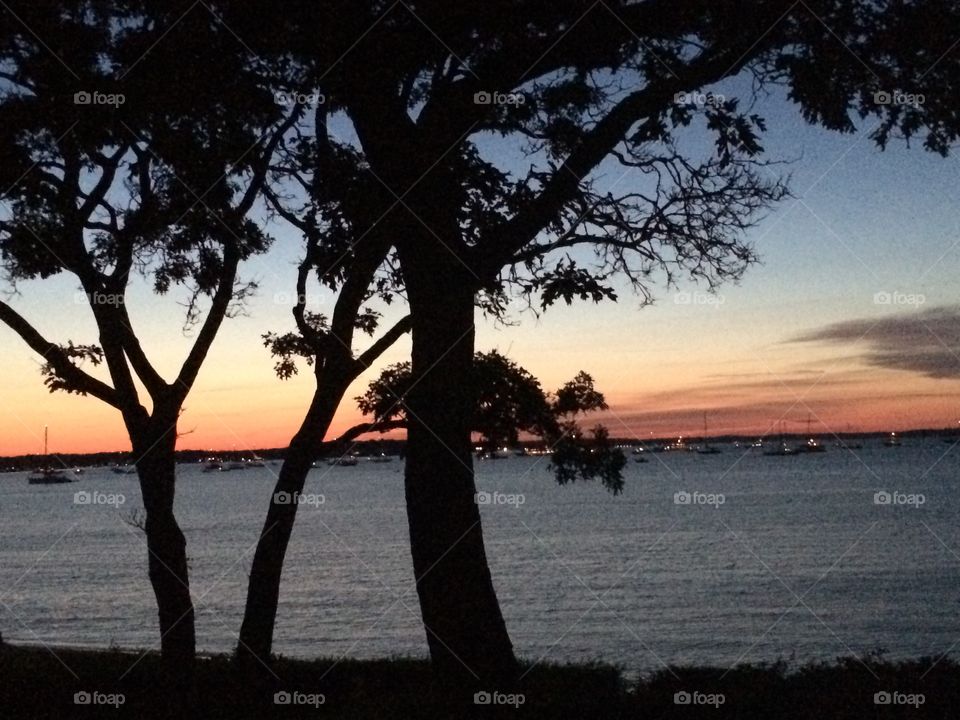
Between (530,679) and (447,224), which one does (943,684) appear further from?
(447,224)

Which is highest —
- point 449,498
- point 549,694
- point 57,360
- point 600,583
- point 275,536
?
point 57,360

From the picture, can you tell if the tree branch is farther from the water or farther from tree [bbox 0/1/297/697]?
the water

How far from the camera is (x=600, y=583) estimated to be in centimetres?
5753

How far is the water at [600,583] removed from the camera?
40906 mm

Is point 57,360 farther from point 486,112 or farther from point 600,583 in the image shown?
point 600,583

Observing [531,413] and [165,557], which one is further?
[531,413]

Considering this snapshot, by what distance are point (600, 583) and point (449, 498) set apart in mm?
49681

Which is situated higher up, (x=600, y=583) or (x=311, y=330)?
(x=311, y=330)

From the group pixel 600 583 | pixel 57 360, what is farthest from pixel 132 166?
pixel 600 583

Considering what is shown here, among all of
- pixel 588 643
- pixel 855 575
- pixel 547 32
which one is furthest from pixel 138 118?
pixel 855 575

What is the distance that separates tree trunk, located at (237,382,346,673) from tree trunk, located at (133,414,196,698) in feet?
5.19

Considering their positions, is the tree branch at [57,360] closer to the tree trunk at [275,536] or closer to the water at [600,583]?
the tree trunk at [275,536]

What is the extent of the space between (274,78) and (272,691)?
657 centimetres

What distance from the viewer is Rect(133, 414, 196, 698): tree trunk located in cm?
1041
